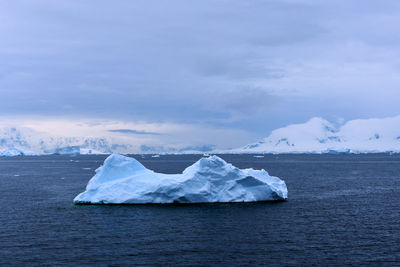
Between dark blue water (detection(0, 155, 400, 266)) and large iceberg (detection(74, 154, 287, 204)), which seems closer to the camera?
dark blue water (detection(0, 155, 400, 266))

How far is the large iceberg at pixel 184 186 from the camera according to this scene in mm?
46000

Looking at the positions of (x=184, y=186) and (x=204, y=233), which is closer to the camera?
(x=204, y=233)

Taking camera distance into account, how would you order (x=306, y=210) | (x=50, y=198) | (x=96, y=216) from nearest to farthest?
(x=96, y=216) → (x=306, y=210) → (x=50, y=198)

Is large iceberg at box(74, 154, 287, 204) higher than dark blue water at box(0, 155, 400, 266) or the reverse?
higher

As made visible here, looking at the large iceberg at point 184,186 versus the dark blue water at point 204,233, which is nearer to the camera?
the dark blue water at point 204,233

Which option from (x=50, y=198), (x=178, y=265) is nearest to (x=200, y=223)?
(x=178, y=265)

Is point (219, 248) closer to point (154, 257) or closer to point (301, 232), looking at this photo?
point (154, 257)

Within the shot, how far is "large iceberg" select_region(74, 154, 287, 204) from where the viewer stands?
1811 inches

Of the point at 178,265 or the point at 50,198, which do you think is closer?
the point at 178,265

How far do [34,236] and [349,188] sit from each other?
156ft

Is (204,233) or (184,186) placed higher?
(184,186)

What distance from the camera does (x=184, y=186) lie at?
4641 cm

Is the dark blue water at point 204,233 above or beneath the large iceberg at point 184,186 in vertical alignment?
beneath

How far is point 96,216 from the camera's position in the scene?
39.3 m
